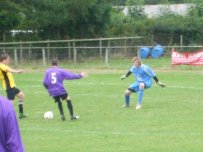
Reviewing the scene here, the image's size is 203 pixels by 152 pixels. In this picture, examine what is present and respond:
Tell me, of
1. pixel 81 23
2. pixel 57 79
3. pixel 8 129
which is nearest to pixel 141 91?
pixel 57 79

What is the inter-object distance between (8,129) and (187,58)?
31.2 meters

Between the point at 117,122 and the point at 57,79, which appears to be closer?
the point at 117,122

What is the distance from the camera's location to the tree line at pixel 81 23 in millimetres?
44875

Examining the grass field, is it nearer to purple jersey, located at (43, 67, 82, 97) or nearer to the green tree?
purple jersey, located at (43, 67, 82, 97)

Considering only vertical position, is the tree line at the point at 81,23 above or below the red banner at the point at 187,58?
above

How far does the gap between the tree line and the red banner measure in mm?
11596

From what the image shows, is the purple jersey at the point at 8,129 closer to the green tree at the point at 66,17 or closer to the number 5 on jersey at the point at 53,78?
the number 5 on jersey at the point at 53,78

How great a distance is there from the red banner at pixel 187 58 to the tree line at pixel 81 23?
38.0 ft

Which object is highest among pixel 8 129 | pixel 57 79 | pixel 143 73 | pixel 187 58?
pixel 8 129

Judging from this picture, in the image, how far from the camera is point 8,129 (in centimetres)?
468

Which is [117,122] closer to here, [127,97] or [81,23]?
[127,97]

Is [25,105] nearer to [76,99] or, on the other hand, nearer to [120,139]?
[76,99]

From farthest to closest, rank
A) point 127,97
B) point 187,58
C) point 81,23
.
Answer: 1. point 81,23
2. point 187,58
3. point 127,97

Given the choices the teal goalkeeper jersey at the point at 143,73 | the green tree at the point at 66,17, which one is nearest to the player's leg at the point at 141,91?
the teal goalkeeper jersey at the point at 143,73
